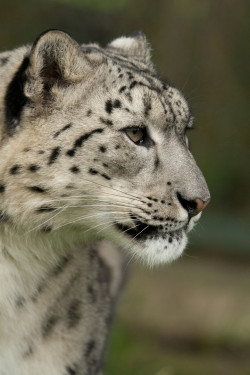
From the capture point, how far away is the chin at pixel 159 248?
4.47 meters

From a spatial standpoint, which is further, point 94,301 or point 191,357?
point 191,357

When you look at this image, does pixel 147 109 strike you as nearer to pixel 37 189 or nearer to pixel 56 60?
pixel 56 60

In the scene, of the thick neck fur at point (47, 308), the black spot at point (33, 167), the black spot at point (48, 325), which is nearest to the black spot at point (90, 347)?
the thick neck fur at point (47, 308)

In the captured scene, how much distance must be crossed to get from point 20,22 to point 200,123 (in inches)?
110

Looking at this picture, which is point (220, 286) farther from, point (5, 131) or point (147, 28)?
point (5, 131)

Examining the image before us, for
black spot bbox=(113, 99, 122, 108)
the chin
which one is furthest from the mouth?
black spot bbox=(113, 99, 122, 108)

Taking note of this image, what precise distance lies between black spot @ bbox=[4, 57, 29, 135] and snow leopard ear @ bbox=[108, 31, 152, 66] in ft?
4.03

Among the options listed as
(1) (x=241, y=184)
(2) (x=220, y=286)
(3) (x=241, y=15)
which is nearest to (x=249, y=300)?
(2) (x=220, y=286)

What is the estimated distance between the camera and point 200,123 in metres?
10.4

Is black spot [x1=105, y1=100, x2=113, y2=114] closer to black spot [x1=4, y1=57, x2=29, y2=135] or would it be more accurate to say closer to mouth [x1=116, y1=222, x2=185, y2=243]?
black spot [x1=4, y1=57, x2=29, y2=135]

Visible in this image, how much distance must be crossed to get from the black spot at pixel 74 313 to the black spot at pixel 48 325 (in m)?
0.11

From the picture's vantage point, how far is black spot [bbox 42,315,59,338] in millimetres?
4738

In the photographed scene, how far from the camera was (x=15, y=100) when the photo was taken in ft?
14.3

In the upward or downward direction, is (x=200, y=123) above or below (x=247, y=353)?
above
